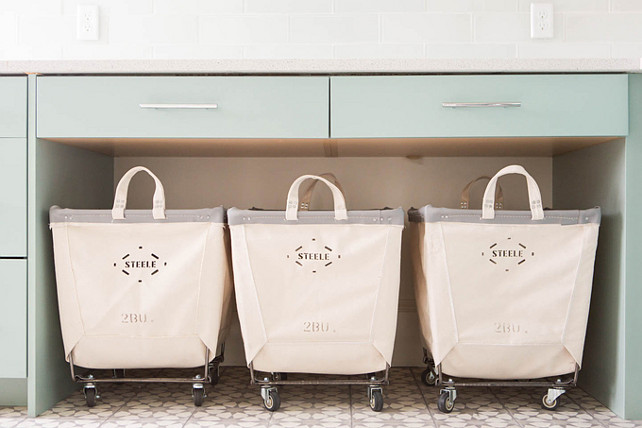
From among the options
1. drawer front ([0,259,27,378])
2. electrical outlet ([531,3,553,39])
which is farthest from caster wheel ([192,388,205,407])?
electrical outlet ([531,3,553,39])

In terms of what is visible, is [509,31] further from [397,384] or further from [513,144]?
[397,384]

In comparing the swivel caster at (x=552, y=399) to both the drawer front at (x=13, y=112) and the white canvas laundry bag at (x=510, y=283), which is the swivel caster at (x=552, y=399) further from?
the drawer front at (x=13, y=112)

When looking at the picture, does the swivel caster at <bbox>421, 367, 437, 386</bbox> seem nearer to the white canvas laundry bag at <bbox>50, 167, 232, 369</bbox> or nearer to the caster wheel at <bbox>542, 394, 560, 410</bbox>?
the caster wheel at <bbox>542, 394, 560, 410</bbox>

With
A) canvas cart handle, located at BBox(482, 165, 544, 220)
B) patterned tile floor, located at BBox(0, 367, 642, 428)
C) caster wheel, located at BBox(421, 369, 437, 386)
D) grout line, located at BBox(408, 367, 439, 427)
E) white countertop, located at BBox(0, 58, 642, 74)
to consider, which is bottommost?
grout line, located at BBox(408, 367, 439, 427)

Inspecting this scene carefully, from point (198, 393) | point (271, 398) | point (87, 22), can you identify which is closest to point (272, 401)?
point (271, 398)

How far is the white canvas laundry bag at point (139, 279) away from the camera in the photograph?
1272 mm

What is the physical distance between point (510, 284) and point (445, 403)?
296 mm

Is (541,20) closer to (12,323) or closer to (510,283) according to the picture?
(510,283)

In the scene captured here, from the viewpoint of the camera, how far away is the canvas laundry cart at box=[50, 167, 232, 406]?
4.18ft

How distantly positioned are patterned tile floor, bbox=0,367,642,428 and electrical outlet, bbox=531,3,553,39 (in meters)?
1.07

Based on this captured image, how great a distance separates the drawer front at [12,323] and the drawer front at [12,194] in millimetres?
45

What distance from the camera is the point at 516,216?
4.09ft

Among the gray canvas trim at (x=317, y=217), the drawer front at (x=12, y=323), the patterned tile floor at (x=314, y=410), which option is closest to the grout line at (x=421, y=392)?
the patterned tile floor at (x=314, y=410)

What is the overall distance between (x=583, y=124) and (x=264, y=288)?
2.47 ft
